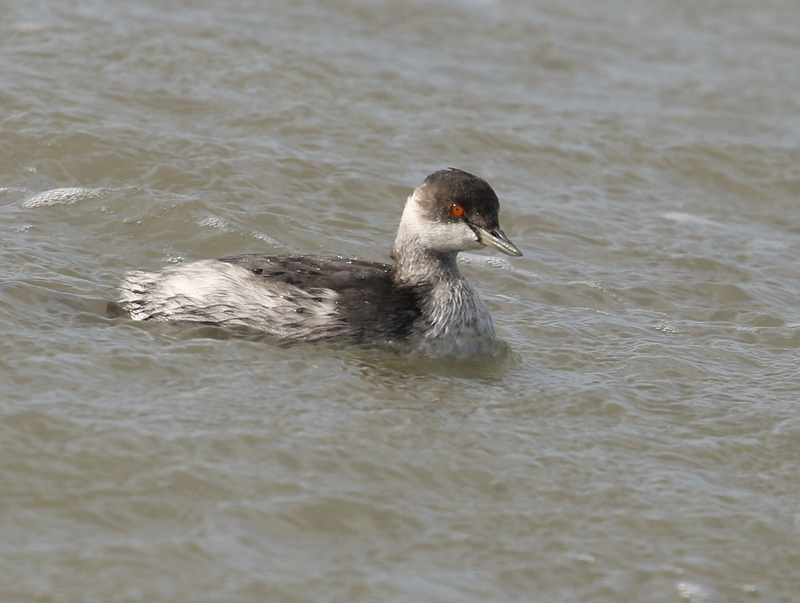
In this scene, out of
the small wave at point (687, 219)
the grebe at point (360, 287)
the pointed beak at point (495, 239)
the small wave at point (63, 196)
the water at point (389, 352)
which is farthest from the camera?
the small wave at point (687, 219)

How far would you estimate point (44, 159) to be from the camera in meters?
10.6

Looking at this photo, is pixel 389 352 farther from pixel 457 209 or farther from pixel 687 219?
pixel 687 219

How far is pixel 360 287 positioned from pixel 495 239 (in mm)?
924

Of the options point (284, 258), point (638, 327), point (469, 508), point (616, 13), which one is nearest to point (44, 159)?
point (284, 258)

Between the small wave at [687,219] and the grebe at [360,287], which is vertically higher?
the small wave at [687,219]

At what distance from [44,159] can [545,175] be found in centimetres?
448

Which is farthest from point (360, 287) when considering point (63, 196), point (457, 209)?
point (63, 196)

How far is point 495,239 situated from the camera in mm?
8062

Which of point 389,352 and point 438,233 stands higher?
point 438,233

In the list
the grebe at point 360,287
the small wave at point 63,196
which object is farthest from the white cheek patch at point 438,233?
the small wave at point 63,196

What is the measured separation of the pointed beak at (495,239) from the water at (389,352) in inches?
28.6

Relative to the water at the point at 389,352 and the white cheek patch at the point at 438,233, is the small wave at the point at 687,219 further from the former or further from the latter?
the white cheek patch at the point at 438,233

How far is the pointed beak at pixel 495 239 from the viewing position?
8.05 meters

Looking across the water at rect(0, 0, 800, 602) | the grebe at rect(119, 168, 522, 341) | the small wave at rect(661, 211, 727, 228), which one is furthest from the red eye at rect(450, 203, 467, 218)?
the small wave at rect(661, 211, 727, 228)
